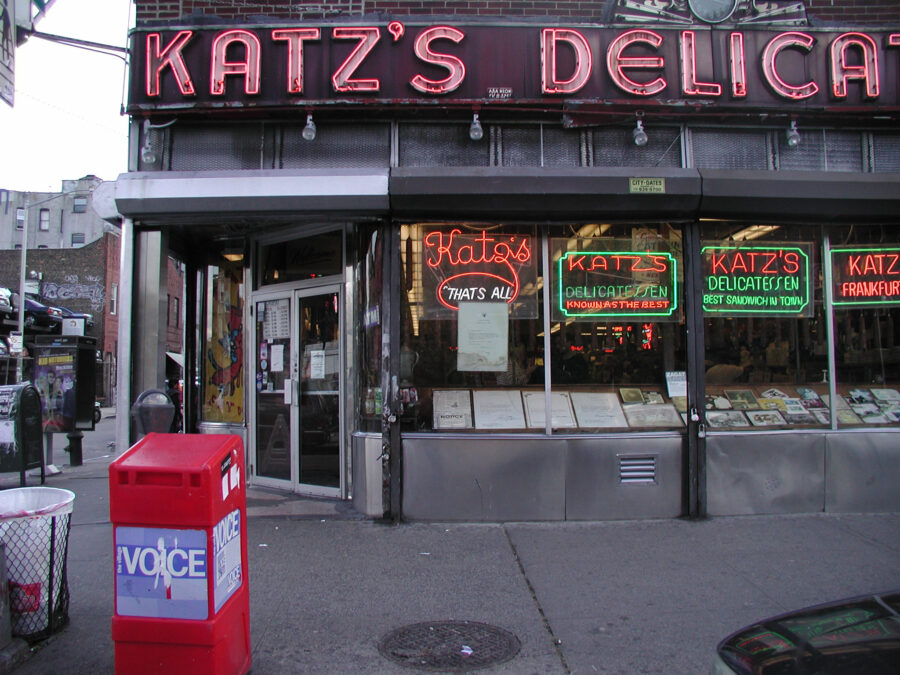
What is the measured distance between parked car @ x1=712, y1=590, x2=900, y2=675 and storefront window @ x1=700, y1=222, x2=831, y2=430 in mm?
4404

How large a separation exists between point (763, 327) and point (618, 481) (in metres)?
2.34

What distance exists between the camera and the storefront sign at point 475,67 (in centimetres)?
660

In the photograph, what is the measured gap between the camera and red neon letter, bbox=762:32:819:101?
6.73 m

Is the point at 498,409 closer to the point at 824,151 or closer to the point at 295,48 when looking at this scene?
the point at 295,48

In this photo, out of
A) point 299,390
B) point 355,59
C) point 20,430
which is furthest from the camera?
point 20,430

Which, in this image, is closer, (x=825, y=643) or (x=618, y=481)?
(x=825, y=643)

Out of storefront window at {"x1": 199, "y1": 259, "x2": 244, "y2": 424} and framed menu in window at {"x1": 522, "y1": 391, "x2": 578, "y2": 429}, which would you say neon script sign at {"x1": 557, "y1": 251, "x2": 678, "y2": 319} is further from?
storefront window at {"x1": 199, "y1": 259, "x2": 244, "y2": 424}

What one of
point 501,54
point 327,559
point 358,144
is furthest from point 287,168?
point 327,559

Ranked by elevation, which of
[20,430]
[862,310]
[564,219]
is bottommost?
[20,430]

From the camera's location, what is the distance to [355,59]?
21.6 feet

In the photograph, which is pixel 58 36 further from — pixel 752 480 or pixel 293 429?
pixel 752 480

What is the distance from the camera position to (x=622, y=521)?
6434 mm

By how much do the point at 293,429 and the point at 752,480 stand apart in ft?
16.2

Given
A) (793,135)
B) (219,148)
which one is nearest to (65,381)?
(219,148)
